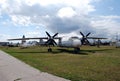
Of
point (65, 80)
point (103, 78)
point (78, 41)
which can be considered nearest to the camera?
point (65, 80)

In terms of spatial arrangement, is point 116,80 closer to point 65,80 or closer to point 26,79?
point 65,80

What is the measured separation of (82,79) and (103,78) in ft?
4.19

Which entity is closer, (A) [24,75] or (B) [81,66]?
(A) [24,75]

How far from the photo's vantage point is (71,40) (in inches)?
1759

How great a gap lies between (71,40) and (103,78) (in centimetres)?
3105

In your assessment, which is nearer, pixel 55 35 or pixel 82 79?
pixel 82 79

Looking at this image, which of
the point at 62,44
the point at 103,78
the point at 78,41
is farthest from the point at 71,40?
the point at 103,78

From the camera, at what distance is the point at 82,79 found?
1331 centimetres

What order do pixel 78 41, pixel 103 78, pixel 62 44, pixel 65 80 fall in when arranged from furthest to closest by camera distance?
pixel 62 44 → pixel 78 41 → pixel 103 78 → pixel 65 80

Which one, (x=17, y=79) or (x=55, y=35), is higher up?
(x=55, y=35)

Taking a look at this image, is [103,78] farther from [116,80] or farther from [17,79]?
[17,79]

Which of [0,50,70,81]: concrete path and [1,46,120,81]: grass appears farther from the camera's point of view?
[1,46,120,81]: grass

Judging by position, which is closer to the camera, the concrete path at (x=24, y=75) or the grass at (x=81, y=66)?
the concrete path at (x=24, y=75)

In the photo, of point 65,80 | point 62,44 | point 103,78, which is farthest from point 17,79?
point 62,44
